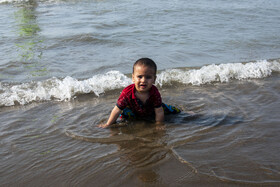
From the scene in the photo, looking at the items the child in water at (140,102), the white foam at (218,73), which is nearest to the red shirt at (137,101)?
the child in water at (140,102)

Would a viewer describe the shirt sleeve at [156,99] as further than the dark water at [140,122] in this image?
Yes

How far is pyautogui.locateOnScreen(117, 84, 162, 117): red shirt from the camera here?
12.4 ft

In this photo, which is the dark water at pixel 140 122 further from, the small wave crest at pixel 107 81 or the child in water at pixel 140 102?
the child in water at pixel 140 102

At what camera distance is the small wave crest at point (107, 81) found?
469 cm

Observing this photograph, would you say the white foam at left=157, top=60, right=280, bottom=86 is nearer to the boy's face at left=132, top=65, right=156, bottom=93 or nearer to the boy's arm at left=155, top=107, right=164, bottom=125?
the boy's arm at left=155, top=107, right=164, bottom=125

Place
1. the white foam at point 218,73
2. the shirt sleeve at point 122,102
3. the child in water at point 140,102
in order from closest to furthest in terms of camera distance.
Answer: the child in water at point 140,102 → the shirt sleeve at point 122,102 → the white foam at point 218,73

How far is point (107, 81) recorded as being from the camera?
17.2ft

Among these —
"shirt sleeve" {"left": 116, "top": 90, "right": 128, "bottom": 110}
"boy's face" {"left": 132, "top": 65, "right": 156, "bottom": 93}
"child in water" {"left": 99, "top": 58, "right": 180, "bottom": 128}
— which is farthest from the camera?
"shirt sleeve" {"left": 116, "top": 90, "right": 128, "bottom": 110}

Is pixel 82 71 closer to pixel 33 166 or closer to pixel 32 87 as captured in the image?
pixel 32 87

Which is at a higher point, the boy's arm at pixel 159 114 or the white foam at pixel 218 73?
the white foam at pixel 218 73

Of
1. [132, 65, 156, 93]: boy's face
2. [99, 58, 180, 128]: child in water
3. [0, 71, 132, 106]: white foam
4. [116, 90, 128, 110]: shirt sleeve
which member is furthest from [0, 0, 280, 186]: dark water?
[132, 65, 156, 93]: boy's face

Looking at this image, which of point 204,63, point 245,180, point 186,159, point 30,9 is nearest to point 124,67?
point 204,63

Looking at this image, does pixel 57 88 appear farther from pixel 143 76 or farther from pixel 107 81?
pixel 143 76

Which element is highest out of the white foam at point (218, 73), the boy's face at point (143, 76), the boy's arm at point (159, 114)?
the boy's face at point (143, 76)
